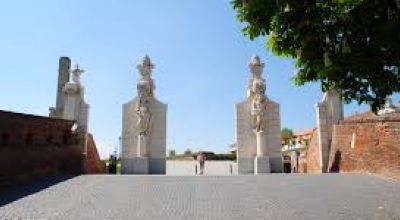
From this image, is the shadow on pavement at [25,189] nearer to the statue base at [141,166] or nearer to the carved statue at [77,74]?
the statue base at [141,166]

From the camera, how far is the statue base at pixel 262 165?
25547 mm

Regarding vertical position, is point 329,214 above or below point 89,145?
below

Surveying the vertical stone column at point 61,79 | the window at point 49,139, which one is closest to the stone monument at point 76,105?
the vertical stone column at point 61,79

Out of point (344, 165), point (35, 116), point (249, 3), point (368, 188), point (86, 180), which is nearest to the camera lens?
point (249, 3)

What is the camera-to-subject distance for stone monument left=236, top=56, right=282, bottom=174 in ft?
85.8

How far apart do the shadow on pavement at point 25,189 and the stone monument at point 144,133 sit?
5.63 meters

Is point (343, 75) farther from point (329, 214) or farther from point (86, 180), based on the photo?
point (86, 180)

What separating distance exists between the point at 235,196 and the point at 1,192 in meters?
7.11

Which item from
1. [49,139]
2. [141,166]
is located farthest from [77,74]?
[49,139]

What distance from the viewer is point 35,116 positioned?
818 inches

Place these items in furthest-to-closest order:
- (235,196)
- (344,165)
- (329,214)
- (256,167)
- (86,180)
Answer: (256,167) → (344,165) → (86,180) → (235,196) → (329,214)

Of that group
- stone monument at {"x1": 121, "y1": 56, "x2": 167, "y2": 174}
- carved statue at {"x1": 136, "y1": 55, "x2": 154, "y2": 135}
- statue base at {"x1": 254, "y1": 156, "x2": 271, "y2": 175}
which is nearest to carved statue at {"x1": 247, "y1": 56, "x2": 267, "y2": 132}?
statue base at {"x1": 254, "y1": 156, "x2": 271, "y2": 175}

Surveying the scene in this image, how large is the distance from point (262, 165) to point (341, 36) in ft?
48.4

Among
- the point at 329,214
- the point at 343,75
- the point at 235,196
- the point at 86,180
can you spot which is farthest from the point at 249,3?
the point at 86,180
